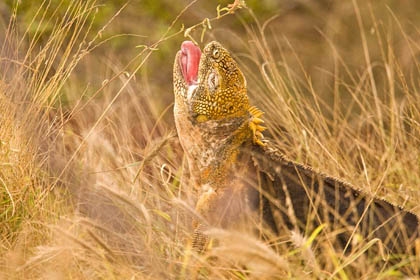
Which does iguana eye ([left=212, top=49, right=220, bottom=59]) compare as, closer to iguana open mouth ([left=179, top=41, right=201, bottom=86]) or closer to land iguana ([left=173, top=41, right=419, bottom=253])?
land iguana ([left=173, top=41, right=419, bottom=253])

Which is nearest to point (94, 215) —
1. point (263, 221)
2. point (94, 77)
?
point (263, 221)

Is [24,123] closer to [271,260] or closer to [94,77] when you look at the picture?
[271,260]

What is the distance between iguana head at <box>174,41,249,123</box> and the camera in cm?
336

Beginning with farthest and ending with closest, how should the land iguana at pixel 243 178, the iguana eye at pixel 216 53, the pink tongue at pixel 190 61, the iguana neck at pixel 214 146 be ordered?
the pink tongue at pixel 190 61, the iguana eye at pixel 216 53, the iguana neck at pixel 214 146, the land iguana at pixel 243 178

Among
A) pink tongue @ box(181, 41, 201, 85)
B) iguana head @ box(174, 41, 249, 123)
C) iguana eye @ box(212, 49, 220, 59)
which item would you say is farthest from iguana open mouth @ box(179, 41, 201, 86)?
iguana eye @ box(212, 49, 220, 59)

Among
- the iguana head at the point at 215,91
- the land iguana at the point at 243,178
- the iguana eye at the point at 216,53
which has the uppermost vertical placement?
the iguana eye at the point at 216,53

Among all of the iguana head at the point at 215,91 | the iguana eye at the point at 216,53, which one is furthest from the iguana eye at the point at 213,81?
the iguana eye at the point at 216,53

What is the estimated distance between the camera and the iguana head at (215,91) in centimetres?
336

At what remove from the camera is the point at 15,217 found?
298cm

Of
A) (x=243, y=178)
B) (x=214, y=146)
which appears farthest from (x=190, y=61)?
(x=243, y=178)

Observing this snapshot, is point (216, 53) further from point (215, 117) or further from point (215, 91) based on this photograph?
point (215, 117)

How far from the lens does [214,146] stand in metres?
3.34

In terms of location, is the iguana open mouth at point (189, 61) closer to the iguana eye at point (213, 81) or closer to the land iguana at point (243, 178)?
the land iguana at point (243, 178)

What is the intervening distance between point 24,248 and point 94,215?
35cm
